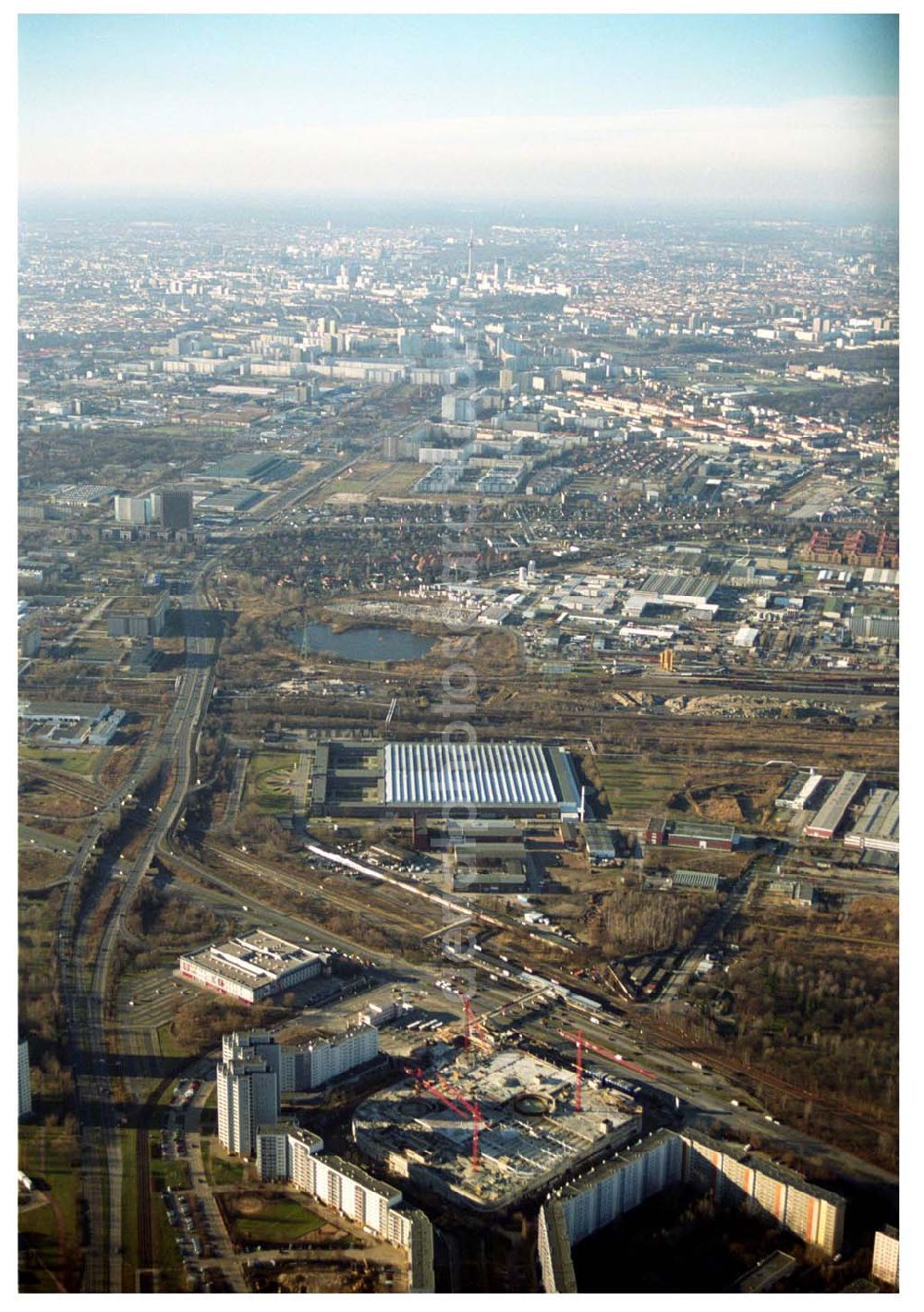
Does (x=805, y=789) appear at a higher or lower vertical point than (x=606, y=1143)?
higher

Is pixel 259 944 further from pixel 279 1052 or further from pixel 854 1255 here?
pixel 854 1255

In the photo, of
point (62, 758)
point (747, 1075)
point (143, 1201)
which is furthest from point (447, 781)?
point (143, 1201)


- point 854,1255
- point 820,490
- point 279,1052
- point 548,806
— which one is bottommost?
point 854,1255

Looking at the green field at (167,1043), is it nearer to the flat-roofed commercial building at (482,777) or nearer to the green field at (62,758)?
the flat-roofed commercial building at (482,777)

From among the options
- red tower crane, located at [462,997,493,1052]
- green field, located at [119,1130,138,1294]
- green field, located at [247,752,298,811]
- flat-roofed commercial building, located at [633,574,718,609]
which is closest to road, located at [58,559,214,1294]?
green field, located at [119,1130,138,1294]

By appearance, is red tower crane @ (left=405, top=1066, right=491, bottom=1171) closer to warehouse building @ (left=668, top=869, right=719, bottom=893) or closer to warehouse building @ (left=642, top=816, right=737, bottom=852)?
warehouse building @ (left=668, top=869, right=719, bottom=893)
